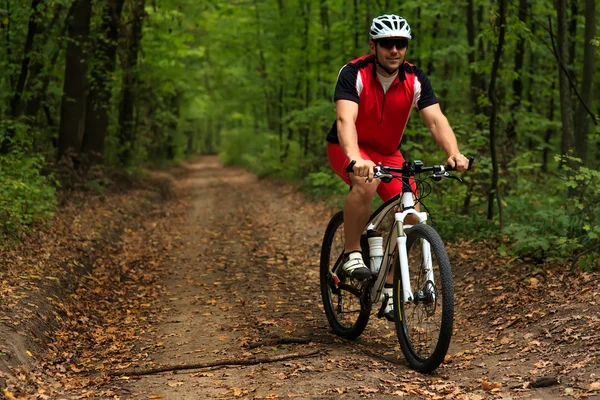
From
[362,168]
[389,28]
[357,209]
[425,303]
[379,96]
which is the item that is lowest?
[425,303]

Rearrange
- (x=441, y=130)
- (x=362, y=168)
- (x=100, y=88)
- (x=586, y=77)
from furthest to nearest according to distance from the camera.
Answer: (x=100, y=88) < (x=586, y=77) < (x=441, y=130) < (x=362, y=168)

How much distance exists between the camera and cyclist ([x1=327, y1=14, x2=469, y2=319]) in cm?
492

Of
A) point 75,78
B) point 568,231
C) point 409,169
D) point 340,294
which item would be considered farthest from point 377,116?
point 75,78

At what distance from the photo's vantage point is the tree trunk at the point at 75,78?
46.6ft

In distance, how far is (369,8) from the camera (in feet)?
54.2

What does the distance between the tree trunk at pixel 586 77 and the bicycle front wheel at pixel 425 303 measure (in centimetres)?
541

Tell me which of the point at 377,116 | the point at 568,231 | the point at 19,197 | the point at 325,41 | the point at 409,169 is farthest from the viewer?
the point at 325,41

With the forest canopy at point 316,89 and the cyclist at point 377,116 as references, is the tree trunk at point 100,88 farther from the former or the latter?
the cyclist at point 377,116

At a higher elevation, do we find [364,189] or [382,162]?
[382,162]

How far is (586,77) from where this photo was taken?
31.0 feet

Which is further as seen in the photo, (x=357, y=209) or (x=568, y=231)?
(x=568, y=231)

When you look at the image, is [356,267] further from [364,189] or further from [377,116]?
[377,116]

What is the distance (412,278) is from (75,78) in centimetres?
1218

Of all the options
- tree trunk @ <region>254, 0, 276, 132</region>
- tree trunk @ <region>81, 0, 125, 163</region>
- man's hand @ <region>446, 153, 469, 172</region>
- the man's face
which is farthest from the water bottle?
tree trunk @ <region>254, 0, 276, 132</region>
